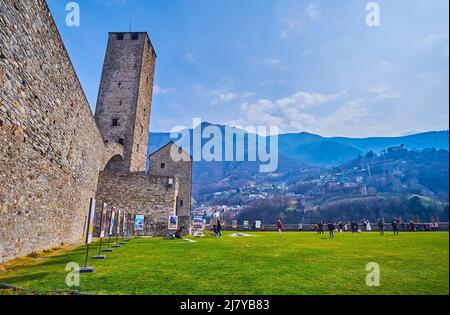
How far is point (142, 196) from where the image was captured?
22.8 metres

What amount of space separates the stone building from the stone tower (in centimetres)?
472

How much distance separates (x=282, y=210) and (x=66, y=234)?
330 feet

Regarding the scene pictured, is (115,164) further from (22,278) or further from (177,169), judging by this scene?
(22,278)

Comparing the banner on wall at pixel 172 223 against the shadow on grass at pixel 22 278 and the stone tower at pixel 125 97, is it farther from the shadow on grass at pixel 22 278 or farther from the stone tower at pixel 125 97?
the shadow on grass at pixel 22 278

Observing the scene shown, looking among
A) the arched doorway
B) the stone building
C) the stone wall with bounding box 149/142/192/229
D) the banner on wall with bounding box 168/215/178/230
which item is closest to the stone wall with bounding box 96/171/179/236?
the stone building

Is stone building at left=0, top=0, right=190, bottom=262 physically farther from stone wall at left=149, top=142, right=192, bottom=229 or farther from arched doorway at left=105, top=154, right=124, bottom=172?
stone wall at left=149, top=142, right=192, bottom=229

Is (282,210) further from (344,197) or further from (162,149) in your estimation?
(162,149)

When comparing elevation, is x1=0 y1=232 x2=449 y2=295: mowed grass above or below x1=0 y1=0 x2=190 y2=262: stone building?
below

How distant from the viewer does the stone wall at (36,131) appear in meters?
7.88

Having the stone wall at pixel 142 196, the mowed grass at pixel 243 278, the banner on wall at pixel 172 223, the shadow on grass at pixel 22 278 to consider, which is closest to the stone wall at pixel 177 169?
the stone wall at pixel 142 196

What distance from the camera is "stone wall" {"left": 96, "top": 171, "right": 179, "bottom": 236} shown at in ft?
73.3

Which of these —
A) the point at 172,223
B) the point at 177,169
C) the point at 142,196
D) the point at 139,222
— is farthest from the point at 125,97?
the point at 172,223

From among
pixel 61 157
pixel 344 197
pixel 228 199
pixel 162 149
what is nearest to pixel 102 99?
pixel 162 149

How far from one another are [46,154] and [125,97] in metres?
19.9
